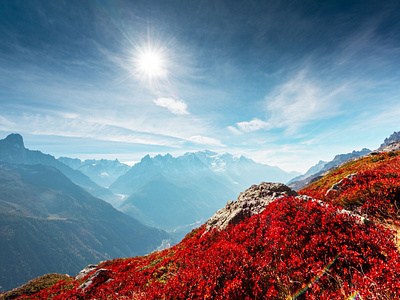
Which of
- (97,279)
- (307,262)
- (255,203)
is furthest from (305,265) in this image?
(97,279)

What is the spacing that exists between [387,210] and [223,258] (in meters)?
9.30

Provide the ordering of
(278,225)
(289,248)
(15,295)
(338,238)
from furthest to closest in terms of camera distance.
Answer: (15,295) < (278,225) < (289,248) < (338,238)

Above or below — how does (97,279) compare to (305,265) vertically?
below

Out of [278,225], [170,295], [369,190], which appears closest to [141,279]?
[170,295]

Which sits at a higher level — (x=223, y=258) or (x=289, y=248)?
(x=289, y=248)

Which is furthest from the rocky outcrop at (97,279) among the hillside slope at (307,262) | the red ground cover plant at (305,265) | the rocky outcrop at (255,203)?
the rocky outcrop at (255,203)

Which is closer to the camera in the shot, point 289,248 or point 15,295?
→ point 289,248

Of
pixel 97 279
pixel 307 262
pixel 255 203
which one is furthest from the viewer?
pixel 97 279

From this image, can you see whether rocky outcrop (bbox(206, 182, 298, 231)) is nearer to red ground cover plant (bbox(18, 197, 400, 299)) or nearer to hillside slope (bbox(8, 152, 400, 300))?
hillside slope (bbox(8, 152, 400, 300))

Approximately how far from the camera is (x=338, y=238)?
6.30 meters

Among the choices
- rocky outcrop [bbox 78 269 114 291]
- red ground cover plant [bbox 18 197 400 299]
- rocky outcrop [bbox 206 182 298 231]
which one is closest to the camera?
red ground cover plant [bbox 18 197 400 299]

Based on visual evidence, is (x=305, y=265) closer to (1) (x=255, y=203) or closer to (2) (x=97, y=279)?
→ (1) (x=255, y=203)

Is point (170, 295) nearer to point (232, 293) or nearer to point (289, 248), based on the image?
point (232, 293)

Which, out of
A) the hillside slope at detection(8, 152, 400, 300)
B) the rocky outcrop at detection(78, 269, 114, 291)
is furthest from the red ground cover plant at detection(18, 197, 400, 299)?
the rocky outcrop at detection(78, 269, 114, 291)
